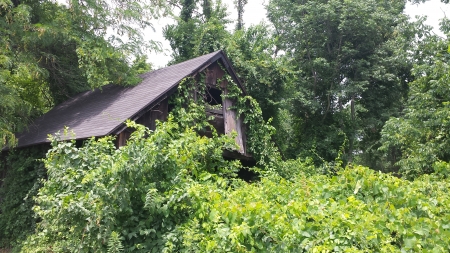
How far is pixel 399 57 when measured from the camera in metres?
17.0

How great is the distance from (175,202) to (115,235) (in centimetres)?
97

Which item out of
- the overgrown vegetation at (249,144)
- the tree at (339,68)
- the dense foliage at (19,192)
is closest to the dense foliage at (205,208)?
the overgrown vegetation at (249,144)

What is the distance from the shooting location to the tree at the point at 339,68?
1997 cm

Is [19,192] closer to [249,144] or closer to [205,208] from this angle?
[249,144]

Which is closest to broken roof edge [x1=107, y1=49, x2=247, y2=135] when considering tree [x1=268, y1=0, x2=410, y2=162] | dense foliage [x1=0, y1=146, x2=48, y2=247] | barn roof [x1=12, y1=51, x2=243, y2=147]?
barn roof [x1=12, y1=51, x2=243, y2=147]

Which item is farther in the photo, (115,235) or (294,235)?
(115,235)

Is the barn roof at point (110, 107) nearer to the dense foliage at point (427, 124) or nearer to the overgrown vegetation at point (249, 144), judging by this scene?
the overgrown vegetation at point (249, 144)

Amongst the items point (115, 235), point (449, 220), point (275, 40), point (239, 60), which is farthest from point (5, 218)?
point (275, 40)

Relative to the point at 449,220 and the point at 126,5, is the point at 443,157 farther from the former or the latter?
the point at 126,5

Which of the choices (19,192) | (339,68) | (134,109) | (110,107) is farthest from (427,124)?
(19,192)

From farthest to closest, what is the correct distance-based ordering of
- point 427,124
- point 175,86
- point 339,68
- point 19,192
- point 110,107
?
point 339,68, point 427,124, point 110,107, point 19,192, point 175,86

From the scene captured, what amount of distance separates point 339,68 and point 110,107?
597 inches

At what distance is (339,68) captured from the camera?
70.1 ft

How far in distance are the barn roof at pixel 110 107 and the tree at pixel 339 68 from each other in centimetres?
875
